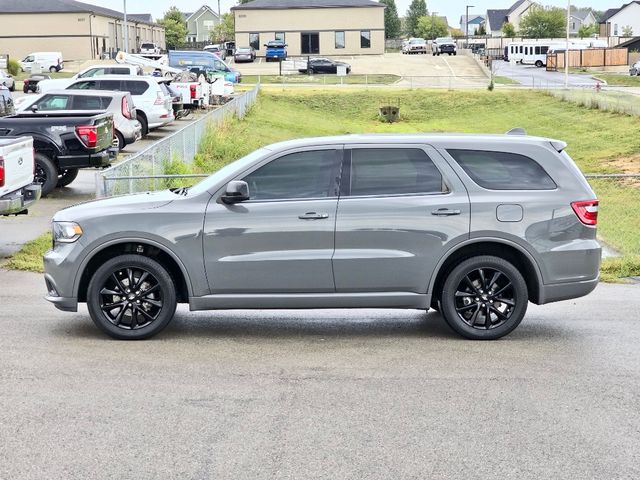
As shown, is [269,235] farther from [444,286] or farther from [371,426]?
[371,426]

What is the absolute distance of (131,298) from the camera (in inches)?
345

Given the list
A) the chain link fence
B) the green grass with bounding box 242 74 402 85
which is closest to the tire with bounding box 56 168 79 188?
the chain link fence

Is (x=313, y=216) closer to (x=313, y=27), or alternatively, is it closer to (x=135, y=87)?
(x=135, y=87)

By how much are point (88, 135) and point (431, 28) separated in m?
152

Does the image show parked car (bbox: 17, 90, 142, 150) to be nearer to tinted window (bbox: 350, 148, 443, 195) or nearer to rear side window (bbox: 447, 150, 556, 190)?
tinted window (bbox: 350, 148, 443, 195)

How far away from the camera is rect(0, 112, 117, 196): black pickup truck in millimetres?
18547

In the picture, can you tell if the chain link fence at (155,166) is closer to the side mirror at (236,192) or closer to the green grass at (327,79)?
the side mirror at (236,192)

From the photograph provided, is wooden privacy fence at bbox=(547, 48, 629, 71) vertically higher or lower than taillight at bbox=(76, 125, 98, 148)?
higher

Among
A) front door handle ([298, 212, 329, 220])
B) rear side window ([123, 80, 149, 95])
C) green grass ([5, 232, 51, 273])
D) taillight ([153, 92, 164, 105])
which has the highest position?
rear side window ([123, 80, 149, 95])

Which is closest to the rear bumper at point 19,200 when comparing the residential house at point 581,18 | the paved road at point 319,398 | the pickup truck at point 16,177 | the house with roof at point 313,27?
the pickup truck at point 16,177

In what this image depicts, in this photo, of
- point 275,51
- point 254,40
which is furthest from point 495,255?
point 254,40

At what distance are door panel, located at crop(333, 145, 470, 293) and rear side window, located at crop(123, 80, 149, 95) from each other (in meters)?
24.1

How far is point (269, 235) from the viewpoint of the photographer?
8.61 meters

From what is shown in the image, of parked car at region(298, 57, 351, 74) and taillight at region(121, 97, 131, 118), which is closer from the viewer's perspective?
taillight at region(121, 97, 131, 118)
